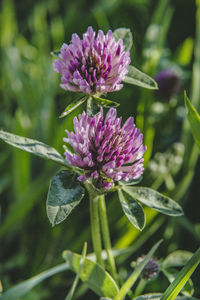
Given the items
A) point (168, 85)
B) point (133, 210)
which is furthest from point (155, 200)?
point (168, 85)

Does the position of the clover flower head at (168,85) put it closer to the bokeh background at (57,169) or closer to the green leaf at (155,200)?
the bokeh background at (57,169)

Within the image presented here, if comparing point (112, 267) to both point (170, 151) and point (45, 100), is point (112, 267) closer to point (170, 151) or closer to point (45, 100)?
point (170, 151)

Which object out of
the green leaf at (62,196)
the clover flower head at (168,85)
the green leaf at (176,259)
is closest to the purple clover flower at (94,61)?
the green leaf at (62,196)

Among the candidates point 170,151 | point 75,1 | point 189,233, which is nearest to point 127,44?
point 170,151

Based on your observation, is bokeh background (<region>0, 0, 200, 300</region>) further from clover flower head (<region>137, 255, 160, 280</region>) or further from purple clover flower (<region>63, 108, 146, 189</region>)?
purple clover flower (<region>63, 108, 146, 189</region>)

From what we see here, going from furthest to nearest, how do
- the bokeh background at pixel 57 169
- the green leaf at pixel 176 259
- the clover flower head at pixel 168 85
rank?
the clover flower head at pixel 168 85, the bokeh background at pixel 57 169, the green leaf at pixel 176 259

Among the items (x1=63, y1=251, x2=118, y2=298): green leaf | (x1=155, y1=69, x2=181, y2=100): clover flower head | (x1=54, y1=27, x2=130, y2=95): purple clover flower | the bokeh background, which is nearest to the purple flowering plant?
(x1=54, y1=27, x2=130, y2=95): purple clover flower
